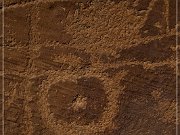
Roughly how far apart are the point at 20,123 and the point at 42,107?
0.09m

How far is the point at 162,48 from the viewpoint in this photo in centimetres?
129

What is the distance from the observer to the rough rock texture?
1299mm

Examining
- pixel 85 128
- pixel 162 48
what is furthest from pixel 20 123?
pixel 162 48

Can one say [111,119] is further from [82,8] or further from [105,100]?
[82,8]

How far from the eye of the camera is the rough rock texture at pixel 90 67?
1.30 metres

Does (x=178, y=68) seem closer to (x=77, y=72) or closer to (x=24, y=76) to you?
(x=77, y=72)

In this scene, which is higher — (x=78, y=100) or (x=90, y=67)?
(x=90, y=67)

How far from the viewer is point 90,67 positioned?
1.32m

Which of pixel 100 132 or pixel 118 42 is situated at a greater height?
pixel 118 42

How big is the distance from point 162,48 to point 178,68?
0.25 ft

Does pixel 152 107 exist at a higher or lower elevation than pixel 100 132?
higher

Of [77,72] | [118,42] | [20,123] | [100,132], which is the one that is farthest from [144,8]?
[20,123]

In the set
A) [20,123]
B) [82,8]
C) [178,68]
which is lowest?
[20,123]

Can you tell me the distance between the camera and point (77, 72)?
133 centimetres
